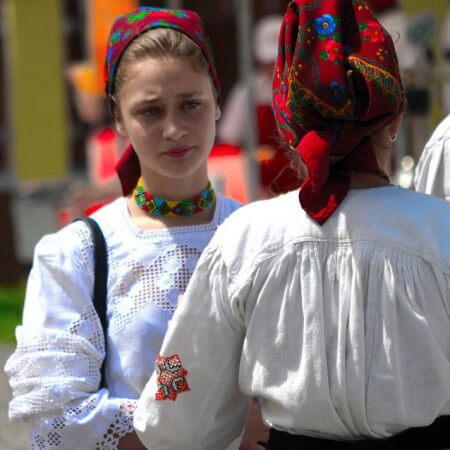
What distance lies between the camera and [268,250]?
1.81 m

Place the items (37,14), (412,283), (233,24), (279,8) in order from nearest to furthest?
(412,283)
(279,8)
(233,24)
(37,14)

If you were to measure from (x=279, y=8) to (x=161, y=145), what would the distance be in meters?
4.92

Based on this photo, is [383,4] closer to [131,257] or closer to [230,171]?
[230,171]

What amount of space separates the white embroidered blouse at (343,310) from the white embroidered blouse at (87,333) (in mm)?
509

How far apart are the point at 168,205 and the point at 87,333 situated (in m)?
0.40

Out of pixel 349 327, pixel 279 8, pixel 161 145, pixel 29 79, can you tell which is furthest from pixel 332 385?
pixel 29 79

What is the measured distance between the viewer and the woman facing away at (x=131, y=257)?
2299 mm

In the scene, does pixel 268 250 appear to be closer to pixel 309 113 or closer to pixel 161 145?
pixel 309 113

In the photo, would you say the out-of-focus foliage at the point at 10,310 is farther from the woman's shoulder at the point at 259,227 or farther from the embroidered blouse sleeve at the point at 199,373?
the woman's shoulder at the point at 259,227

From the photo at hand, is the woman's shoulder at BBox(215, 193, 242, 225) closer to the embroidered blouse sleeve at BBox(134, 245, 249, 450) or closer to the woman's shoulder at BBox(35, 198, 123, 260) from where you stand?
the woman's shoulder at BBox(35, 198, 123, 260)

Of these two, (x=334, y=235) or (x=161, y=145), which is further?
(x=161, y=145)

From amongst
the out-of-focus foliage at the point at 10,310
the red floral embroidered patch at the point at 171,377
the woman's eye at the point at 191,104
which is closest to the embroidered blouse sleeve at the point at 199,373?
the red floral embroidered patch at the point at 171,377

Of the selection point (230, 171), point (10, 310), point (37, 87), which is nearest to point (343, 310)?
point (230, 171)

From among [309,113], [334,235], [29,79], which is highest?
[309,113]
